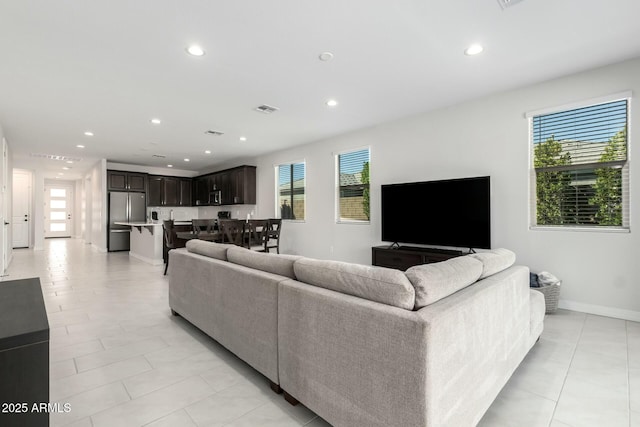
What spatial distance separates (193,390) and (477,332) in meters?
1.66

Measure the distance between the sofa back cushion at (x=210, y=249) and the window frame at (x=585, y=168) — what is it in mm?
3425

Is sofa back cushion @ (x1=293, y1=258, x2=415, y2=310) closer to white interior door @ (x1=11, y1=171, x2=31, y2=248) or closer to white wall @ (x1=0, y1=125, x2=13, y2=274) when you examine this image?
white wall @ (x1=0, y1=125, x2=13, y2=274)

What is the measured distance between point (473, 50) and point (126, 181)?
29.6ft

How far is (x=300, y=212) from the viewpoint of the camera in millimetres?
6867

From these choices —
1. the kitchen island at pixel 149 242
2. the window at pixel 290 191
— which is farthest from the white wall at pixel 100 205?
the window at pixel 290 191

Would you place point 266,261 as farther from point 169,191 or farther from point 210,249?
point 169,191

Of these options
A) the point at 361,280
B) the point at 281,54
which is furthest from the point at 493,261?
the point at 281,54

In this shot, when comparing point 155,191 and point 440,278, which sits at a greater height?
point 155,191

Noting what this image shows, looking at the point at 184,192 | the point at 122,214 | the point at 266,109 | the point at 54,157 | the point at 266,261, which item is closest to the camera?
the point at 266,261

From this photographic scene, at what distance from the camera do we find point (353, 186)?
574cm

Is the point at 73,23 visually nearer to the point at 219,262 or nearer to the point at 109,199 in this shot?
the point at 219,262

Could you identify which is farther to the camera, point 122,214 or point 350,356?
point 122,214

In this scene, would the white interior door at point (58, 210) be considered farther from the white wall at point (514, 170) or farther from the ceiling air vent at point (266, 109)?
the white wall at point (514, 170)

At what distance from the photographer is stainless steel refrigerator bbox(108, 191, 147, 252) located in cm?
860
